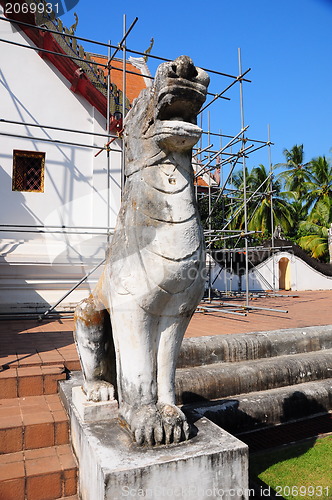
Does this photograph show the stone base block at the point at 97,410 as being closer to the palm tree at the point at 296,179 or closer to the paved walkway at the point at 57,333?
the paved walkway at the point at 57,333

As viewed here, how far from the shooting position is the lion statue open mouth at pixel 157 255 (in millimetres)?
1837

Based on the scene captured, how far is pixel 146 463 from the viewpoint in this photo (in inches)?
67.7

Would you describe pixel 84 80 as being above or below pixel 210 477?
above

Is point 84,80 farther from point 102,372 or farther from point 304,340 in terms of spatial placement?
point 102,372

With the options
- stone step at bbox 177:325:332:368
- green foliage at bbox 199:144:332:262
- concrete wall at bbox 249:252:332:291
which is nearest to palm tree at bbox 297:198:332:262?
green foliage at bbox 199:144:332:262

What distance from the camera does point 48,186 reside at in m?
7.49

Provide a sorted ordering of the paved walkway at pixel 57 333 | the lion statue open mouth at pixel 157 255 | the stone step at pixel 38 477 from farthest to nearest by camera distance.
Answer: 1. the paved walkway at pixel 57 333
2. the stone step at pixel 38 477
3. the lion statue open mouth at pixel 157 255

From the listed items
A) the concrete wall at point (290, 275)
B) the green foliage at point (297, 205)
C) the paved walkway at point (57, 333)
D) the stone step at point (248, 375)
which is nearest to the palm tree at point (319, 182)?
the green foliage at point (297, 205)

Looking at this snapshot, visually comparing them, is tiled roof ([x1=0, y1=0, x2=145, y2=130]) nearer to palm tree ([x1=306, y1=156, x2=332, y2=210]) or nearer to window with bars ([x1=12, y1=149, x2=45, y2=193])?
window with bars ([x1=12, y1=149, x2=45, y2=193])

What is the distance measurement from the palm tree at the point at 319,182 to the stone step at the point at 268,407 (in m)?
21.8

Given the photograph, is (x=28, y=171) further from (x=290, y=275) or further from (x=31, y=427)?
(x=290, y=275)

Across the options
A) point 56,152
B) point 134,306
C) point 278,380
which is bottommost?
point 278,380

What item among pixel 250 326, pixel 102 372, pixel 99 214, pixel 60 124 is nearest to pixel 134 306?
pixel 102 372

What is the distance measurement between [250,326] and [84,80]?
18.5 feet
